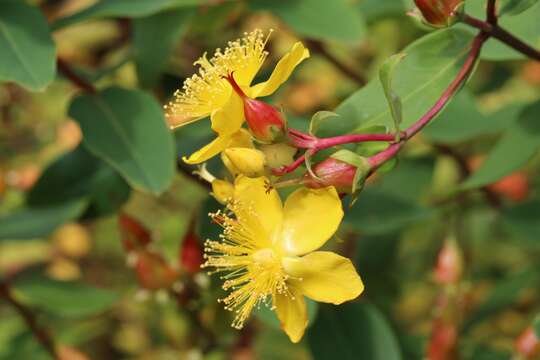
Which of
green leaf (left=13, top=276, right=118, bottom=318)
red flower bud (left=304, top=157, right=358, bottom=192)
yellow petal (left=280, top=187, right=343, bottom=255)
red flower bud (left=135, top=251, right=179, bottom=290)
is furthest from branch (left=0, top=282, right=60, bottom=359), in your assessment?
red flower bud (left=304, top=157, right=358, bottom=192)

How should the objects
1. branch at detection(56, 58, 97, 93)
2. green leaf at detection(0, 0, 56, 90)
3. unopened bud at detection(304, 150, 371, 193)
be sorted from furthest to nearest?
1. branch at detection(56, 58, 97, 93)
2. green leaf at detection(0, 0, 56, 90)
3. unopened bud at detection(304, 150, 371, 193)

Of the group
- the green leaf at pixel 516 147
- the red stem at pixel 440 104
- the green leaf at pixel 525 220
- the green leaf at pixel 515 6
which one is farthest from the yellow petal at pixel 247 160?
the green leaf at pixel 525 220

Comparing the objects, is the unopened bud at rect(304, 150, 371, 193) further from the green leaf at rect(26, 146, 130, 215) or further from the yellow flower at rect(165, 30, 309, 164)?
the green leaf at rect(26, 146, 130, 215)

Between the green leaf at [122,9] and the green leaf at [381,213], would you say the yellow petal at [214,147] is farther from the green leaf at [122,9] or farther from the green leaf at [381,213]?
the green leaf at [381,213]

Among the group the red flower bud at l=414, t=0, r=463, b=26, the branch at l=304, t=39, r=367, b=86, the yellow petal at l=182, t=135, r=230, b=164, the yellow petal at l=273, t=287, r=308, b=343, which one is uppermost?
the red flower bud at l=414, t=0, r=463, b=26

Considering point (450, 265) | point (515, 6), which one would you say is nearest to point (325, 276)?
point (515, 6)

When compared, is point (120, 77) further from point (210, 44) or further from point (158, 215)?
point (158, 215)
